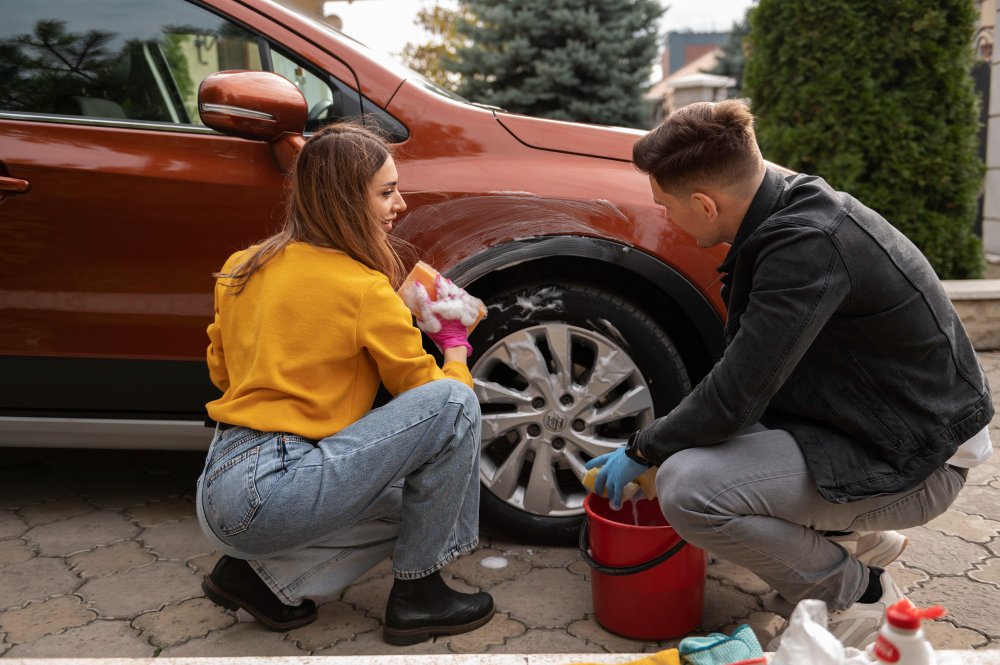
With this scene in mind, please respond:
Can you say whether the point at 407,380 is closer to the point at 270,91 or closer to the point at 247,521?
the point at 247,521

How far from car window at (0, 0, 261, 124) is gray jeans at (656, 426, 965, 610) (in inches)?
67.1

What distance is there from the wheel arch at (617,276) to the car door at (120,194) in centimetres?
61

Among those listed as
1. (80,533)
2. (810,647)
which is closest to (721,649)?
(810,647)

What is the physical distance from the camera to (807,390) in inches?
76.4

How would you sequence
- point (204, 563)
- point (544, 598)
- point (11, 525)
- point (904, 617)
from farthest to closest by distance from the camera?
1. point (11, 525)
2. point (204, 563)
3. point (544, 598)
4. point (904, 617)

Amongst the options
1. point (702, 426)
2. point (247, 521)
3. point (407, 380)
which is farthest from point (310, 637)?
point (702, 426)

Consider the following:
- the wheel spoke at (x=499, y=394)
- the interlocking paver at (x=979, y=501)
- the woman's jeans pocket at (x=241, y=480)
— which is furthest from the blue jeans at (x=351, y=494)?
the interlocking paver at (x=979, y=501)

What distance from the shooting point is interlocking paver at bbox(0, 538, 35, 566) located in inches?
102

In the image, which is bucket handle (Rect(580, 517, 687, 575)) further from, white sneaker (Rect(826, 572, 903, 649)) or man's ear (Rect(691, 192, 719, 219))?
man's ear (Rect(691, 192, 719, 219))

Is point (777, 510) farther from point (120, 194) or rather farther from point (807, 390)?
point (120, 194)

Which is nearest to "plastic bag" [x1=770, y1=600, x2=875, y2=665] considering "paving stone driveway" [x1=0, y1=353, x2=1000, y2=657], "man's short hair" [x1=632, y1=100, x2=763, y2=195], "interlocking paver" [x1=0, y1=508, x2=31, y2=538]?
"paving stone driveway" [x1=0, y1=353, x2=1000, y2=657]

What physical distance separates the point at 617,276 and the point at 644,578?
86 cm

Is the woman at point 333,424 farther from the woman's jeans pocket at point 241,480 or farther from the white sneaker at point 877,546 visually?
the white sneaker at point 877,546

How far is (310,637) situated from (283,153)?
1264 millimetres
